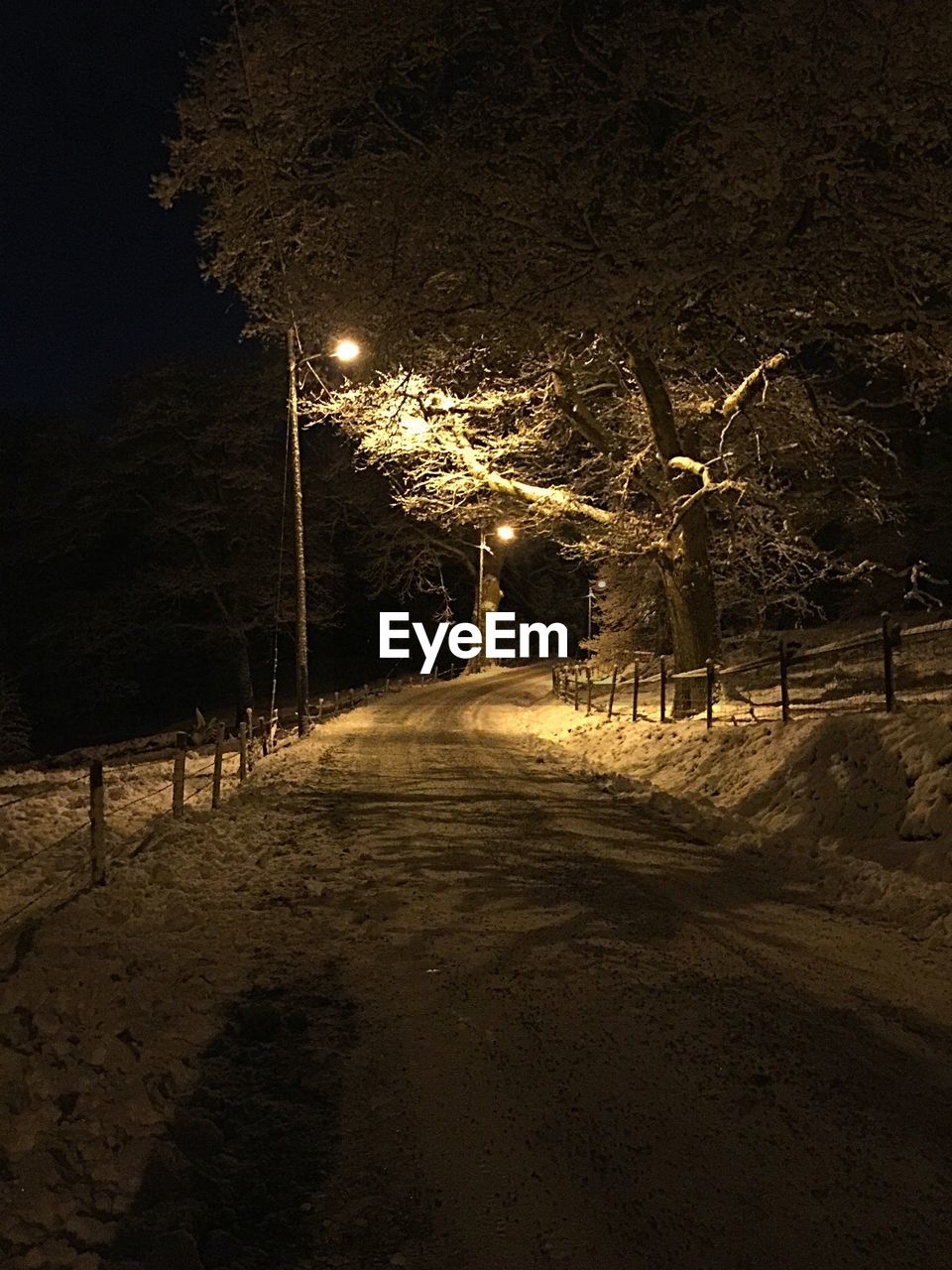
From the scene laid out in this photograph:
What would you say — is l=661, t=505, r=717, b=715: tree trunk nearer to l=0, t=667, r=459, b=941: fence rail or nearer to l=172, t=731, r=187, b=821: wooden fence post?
l=0, t=667, r=459, b=941: fence rail

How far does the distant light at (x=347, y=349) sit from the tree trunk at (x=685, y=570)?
17.4ft

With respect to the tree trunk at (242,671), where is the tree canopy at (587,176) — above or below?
above

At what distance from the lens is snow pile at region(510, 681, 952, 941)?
7.62 m

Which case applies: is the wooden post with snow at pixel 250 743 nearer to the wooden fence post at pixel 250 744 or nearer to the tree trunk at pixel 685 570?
the wooden fence post at pixel 250 744

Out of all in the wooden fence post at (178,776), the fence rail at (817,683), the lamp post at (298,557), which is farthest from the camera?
the lamp post at (298,557)

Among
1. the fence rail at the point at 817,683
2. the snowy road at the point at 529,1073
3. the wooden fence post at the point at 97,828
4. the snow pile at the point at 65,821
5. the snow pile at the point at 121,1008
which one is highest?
the fence rail at the point at 817,683

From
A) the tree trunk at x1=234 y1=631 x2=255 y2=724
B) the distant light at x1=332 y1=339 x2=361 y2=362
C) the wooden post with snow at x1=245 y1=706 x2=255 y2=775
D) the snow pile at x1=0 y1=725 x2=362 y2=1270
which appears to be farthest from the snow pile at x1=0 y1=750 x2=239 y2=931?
the tree trunk at x1=234 y1=631 x2=255 y2=724

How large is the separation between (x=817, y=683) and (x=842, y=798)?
10.0 meters

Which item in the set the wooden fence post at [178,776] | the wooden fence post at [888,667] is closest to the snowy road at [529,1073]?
the wooden fence post at [178,776]

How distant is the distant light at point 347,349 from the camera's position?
13373 millimetres

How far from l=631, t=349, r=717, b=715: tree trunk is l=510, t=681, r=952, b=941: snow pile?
10.1 ft

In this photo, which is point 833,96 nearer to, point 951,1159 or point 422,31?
point 422,31

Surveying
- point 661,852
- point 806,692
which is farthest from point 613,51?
point 806,692

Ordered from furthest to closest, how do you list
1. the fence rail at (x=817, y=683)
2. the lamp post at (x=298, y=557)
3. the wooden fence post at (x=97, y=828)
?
the lamp post at (x=298, y=557) → the fence rail at (x=817, y=683) → the wooden fence post at (x=97, y=828)
